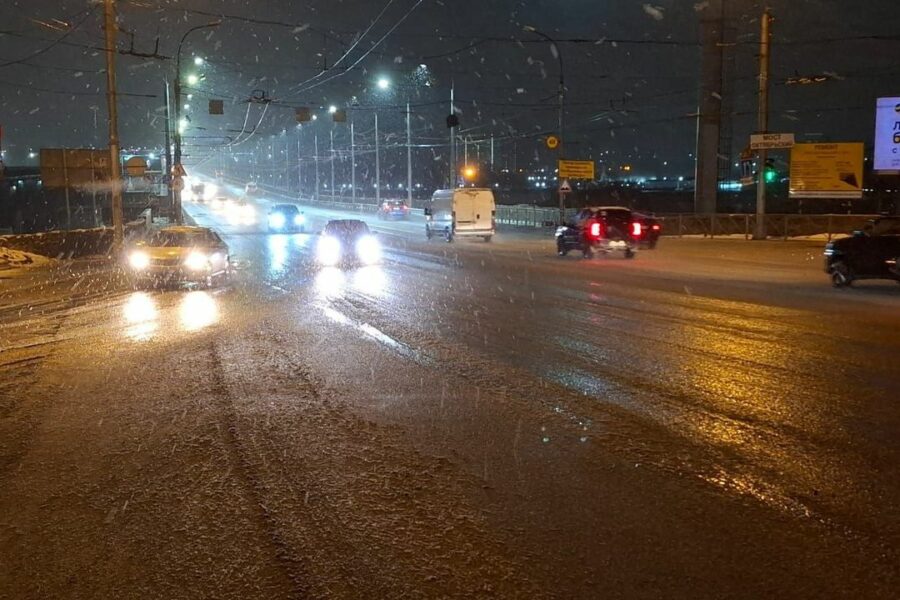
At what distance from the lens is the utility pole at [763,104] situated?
3572 cm

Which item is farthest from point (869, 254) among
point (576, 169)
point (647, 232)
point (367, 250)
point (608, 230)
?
point (576, 169)

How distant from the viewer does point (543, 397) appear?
820 centimetres

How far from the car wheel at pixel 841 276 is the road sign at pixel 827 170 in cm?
2240

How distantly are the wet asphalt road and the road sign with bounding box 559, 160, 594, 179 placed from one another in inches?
1346

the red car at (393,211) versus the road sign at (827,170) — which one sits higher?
the road sign at (827,170)

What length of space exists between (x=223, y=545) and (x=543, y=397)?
4094 mm

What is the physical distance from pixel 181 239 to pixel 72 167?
726 inches

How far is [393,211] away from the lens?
7150 centimetres

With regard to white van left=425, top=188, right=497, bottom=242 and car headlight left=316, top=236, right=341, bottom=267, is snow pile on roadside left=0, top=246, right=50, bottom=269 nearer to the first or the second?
car headlight left=316, top=236, right=341, bottom=267

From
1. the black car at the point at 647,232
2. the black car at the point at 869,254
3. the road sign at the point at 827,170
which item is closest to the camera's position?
the black car at the point at 869,254

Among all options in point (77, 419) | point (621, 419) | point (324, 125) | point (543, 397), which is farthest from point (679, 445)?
point (324, 125)

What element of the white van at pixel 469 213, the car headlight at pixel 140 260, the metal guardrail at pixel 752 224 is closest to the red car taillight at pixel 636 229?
the white van at pixel 469 213

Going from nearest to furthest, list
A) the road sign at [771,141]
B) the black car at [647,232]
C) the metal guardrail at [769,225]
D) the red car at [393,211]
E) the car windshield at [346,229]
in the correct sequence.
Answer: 1. the car windshield at [346,229]
2. the black car at [647,232]
3. the road sign at [771,141]
4. the metal guardrail at [769,225]
5. the red car at [393,211]

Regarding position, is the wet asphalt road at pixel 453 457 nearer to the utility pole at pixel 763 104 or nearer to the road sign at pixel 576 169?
the utility pole at pixel 763 104
